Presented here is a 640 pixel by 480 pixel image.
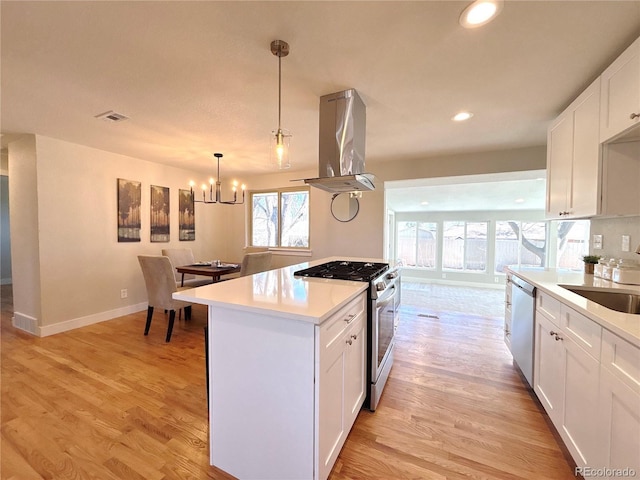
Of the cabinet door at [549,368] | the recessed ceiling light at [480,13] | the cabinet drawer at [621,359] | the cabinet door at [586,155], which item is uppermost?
the recessed ceiling light at [480,13]

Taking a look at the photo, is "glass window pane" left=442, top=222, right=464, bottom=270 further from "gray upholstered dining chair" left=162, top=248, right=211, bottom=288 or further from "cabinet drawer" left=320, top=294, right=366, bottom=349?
"cabinet drawer" left=320, top=294, right=366, bottom=349

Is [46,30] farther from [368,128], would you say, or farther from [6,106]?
[368,128]

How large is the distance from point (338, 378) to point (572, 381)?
1.22m

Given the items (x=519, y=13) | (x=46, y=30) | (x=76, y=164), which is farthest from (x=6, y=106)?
(x=519, y=13)

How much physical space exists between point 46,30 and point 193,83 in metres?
0.74

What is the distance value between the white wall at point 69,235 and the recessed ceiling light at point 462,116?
13.9ft

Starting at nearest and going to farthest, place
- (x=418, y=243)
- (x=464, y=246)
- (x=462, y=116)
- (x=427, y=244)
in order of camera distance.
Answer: (x=462, y=116), (x=464, y=246), (x=427, y=244), (x=418, y=243)

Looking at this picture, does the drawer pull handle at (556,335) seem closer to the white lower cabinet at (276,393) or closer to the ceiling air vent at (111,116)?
the white lower cabinet at (276,393)

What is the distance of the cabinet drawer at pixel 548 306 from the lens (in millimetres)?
1571

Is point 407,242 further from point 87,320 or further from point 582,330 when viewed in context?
point 87,320

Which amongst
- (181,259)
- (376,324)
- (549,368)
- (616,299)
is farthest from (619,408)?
(181,259)

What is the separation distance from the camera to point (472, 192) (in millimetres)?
5059

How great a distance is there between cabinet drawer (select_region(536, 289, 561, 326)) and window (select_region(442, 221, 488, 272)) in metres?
6.06

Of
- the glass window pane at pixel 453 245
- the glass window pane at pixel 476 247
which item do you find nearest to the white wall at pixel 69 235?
the glass window pane at pixel 453 245
